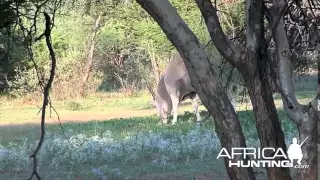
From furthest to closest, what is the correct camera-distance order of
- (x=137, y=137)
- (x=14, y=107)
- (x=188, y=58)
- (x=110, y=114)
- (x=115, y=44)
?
(x=115, y=44)
(x=14, y=107)
(x=110, y=114)
(x=137, y=137)
(x=188, y=58)

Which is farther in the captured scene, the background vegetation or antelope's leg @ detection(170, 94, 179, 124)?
antelope's leg @ detection(170, 94, 179, 124)

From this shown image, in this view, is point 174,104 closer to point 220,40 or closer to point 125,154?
point 125,154

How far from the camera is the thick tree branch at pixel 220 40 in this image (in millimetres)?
3746

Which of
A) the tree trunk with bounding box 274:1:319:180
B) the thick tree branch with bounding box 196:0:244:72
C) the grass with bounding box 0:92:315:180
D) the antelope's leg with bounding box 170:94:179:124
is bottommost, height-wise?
the grass with bounding box 0:92:315:180

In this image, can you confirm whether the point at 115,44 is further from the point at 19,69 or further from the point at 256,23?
the point at 256,23

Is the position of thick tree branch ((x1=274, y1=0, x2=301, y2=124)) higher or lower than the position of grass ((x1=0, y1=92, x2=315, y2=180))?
higher

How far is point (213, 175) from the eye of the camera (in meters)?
7.68

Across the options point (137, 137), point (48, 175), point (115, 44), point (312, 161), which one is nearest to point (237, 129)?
point (312, 161)

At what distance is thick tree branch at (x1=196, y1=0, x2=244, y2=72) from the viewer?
3.75 meters

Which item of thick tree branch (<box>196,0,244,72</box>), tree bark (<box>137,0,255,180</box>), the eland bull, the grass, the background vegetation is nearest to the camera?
tree bark (<box>137,0,255,180</box>)

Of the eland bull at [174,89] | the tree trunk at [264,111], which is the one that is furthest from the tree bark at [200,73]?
the eland bull at [174,89]

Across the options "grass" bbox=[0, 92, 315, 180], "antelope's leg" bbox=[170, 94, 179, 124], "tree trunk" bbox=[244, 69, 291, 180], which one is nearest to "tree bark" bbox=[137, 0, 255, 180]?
"tree trunk" bbox=[244, 69, 291, 180]

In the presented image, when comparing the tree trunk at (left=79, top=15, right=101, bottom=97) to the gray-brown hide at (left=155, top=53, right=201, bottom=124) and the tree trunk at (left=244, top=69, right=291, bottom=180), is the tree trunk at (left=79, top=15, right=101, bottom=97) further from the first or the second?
the tree trunk at (left=244, top=69, right=291, bottom=180)

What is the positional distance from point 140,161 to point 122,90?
1787 centimetres
